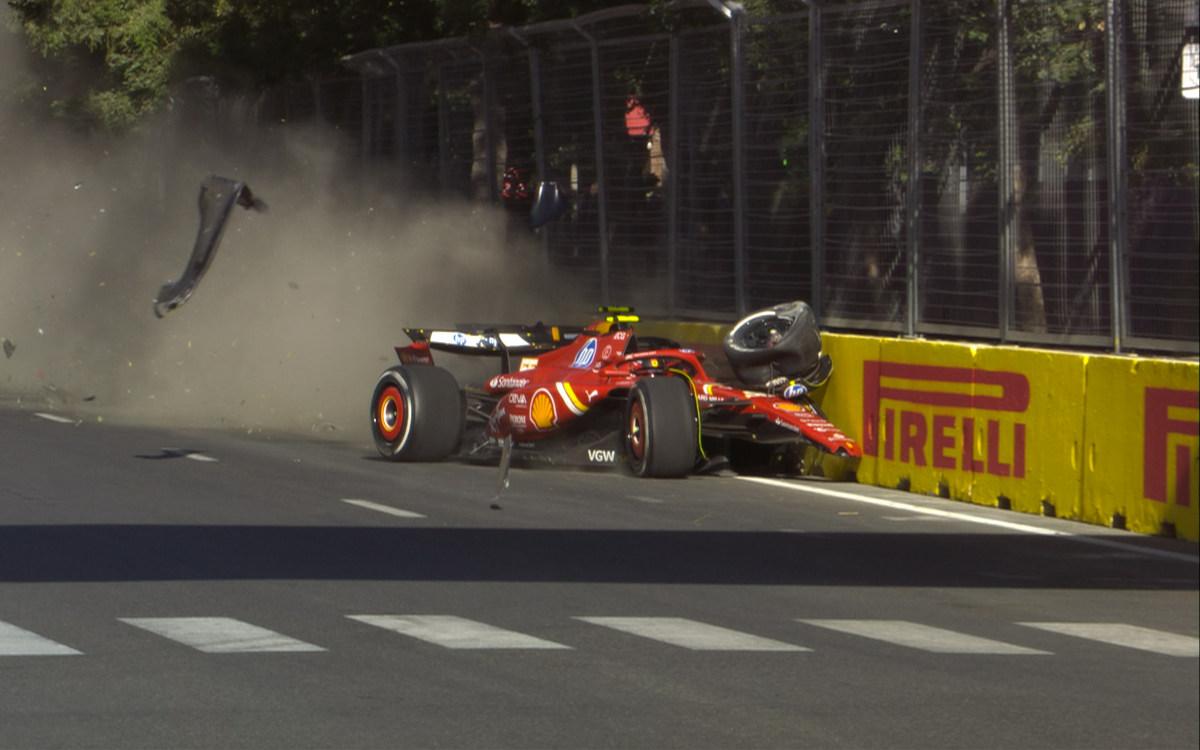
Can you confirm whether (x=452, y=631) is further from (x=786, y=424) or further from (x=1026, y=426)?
(x=786, y=424)

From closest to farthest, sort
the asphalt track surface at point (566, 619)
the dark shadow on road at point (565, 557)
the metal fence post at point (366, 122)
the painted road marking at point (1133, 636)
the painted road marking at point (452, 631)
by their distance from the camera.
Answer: the asphalt track surface at point (566, 619) → the painted road marking at point (452, 631) → the painted road marking at point (1133, 636) → the dark shadow on road at point (565, 557) → the metal fence post at point (366, 122)

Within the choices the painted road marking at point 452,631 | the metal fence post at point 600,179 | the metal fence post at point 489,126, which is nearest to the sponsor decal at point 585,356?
the metal fence post at point 600,179

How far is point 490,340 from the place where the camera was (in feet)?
54.9

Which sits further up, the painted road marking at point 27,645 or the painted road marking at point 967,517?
the painted road marking at point 27,645

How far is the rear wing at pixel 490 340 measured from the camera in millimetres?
16688

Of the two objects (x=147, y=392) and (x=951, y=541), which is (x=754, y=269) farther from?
(x=147, y=392)

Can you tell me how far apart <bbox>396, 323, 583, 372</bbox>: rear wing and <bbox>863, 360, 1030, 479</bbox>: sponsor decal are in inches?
96.0

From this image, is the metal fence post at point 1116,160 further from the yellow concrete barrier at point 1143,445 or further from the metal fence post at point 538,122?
the metal fence post at point 538,122

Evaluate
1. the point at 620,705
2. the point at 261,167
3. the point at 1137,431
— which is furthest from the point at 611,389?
the point at 261,167

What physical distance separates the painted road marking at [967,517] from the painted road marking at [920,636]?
309 centimetres

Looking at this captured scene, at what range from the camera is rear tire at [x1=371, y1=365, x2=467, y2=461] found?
52.9ft

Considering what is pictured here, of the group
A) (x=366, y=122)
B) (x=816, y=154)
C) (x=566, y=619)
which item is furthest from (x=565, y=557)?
(x=366, y=122)

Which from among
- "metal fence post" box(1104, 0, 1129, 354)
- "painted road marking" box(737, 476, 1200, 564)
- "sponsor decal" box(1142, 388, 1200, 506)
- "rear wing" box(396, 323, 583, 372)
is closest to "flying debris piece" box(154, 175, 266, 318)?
"rear wing" box(396, 323, 583, 372)

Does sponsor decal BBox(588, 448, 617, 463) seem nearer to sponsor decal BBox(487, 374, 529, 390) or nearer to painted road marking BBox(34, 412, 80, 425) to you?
sponsor decal BBox(487, 374, 529, 390)
